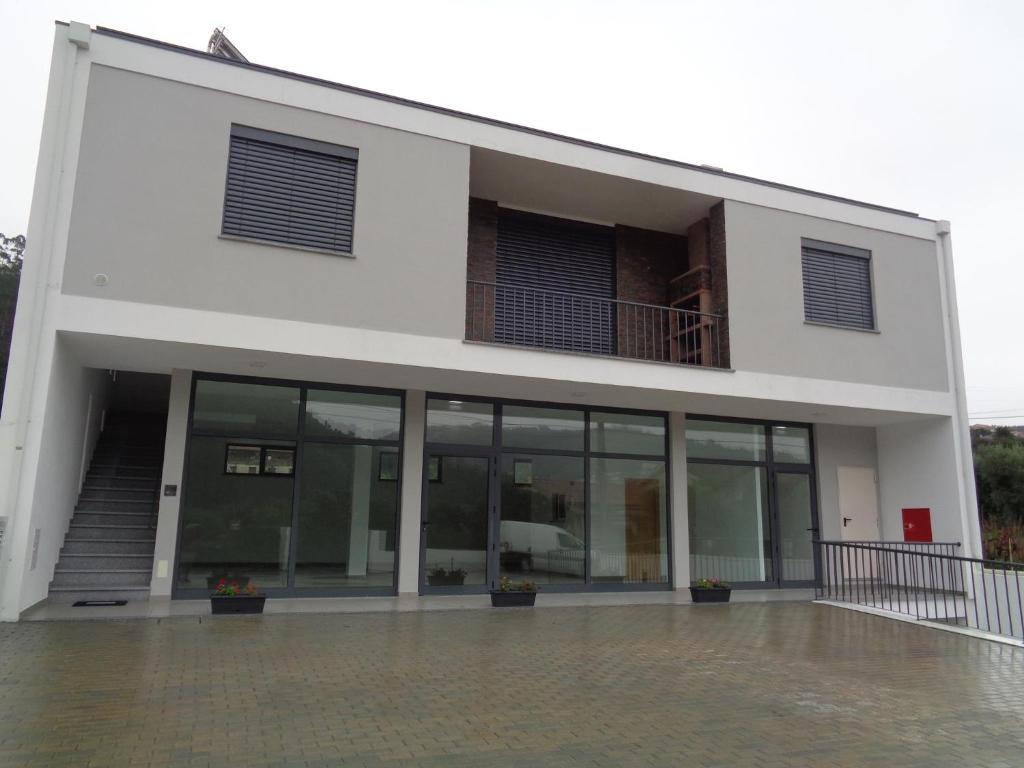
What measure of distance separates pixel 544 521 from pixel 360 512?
276cm

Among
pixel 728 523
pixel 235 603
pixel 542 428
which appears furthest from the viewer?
pixel 728 523

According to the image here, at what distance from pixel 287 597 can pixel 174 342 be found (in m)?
3.73

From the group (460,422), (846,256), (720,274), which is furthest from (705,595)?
(846,256)

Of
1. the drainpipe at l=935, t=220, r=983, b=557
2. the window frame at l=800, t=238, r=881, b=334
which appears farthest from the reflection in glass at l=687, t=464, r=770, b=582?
the drainpipe at l=935, t=220, r=983, b=557

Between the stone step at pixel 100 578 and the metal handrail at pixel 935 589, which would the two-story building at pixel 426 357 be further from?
the metal handrail at pixel 935 589

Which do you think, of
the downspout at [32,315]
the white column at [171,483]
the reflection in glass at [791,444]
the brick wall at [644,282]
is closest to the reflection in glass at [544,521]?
the brick wall at [644,282]

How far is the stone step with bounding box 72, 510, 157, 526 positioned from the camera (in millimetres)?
9945

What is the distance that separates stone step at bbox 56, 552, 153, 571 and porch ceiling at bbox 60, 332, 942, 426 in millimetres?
2441

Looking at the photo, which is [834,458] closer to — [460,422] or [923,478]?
[923,478]

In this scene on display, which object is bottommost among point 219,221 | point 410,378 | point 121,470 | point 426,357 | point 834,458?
point 121,470

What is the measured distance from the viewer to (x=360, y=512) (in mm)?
10250

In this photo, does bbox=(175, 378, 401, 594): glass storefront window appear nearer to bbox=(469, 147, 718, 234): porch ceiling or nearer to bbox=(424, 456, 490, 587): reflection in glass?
bbox=(424, 456, 490, 587): reflection in glass

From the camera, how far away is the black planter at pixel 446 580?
10.4 m

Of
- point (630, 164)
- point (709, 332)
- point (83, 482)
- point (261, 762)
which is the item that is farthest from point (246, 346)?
point (709, 332)
